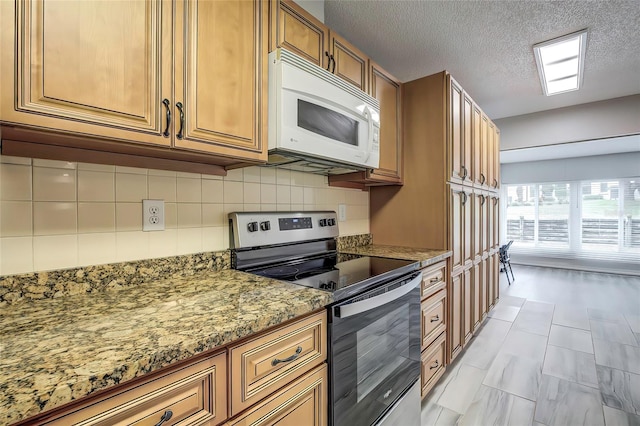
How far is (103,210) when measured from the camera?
110 cm

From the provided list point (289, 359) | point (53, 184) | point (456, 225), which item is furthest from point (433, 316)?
point (53, 184)

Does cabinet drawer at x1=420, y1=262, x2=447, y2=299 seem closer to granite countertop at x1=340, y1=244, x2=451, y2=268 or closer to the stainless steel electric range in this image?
granite countertop at x1=340, y1=244, x2=451, y2=268

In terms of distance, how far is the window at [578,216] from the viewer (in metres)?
5.29

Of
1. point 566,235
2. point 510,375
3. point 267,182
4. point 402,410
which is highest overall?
point 267,182

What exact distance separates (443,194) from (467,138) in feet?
2.32

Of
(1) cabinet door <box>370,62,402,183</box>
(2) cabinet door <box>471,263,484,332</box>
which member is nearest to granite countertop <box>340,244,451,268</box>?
(1) cabinet door <box>370,62,402,183</box>

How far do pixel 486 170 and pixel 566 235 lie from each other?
14.3ft

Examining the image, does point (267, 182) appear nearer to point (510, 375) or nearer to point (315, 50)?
point (315, 50)

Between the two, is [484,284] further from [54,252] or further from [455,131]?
[54,252]

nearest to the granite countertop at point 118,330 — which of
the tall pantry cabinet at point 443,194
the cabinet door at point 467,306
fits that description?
the tall pantry cabinet at point 443,194

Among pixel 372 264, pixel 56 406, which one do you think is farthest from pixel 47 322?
pixel 372 264

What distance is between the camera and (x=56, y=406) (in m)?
0.50

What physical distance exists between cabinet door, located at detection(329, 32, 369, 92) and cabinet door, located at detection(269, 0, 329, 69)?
0.07 meters

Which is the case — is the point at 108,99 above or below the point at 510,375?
above
